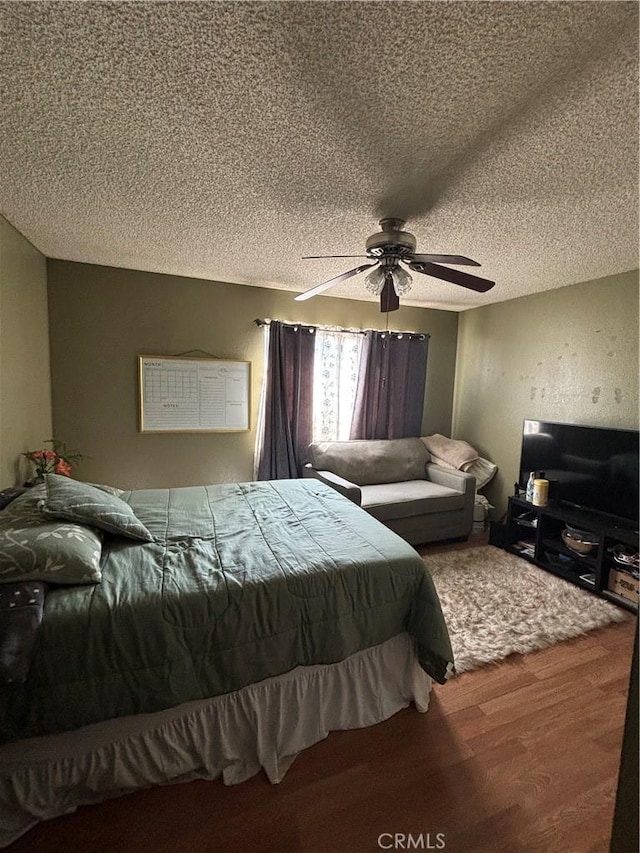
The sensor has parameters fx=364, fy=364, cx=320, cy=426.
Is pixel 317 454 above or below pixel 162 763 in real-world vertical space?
above

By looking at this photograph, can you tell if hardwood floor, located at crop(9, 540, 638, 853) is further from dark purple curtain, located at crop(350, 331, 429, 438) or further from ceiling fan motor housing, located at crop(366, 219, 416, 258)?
dark purple curtain, located at crop(350, 331, 429, 438)

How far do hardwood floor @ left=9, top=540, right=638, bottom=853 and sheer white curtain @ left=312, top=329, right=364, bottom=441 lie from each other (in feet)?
8.70

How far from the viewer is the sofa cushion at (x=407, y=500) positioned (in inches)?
124

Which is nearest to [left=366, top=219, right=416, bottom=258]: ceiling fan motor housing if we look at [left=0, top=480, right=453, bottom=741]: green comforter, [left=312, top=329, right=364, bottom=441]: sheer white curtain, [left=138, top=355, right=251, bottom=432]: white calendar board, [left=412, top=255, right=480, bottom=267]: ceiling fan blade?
[left=412, top=255, right=480, bottom=267]: ceiling fan blade

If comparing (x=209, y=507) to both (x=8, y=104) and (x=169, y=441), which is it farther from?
(x=8, y=104)

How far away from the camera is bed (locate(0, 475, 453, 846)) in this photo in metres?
1.21

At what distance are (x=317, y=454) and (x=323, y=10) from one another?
304 centimetres

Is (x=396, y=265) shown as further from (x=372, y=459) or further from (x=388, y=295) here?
(x=372, y=459)

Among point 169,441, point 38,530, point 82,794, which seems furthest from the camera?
point 169,441

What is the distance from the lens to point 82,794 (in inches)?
51.9

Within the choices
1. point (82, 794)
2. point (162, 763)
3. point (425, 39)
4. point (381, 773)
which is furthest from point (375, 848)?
point (425, 39)

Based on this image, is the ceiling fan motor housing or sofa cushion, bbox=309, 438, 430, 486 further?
sofa cushion, bbox=309, 438, 430, 486

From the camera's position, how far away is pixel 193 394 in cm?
348

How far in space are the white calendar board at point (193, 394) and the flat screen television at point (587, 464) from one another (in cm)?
275
